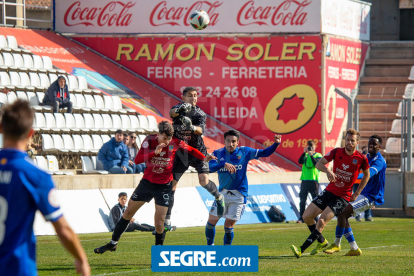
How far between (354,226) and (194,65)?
38.9 ft

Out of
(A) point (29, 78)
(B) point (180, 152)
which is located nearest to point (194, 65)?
(A) point (29, 78)

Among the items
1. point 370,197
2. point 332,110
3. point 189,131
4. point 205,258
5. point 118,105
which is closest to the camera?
point 205,258

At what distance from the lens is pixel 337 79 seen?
2702 cm

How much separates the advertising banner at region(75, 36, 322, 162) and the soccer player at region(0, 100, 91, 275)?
2214 centimetres

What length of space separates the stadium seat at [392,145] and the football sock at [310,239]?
1515 centimetres

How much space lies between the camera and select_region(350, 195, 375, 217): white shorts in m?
11.2

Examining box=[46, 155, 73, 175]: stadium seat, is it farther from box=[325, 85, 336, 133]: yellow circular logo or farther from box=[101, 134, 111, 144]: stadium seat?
box=[325, 85, 336, 133]: yellow circular logo

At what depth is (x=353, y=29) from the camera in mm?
28812

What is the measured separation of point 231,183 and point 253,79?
16300 mm

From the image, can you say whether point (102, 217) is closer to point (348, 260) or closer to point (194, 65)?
point (348, 260)

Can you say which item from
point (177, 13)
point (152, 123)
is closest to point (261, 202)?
point (152, 123)

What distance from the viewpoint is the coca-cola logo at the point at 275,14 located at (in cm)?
2575

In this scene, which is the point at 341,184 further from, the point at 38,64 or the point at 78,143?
the point at 38,64

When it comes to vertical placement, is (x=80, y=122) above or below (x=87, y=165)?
above
